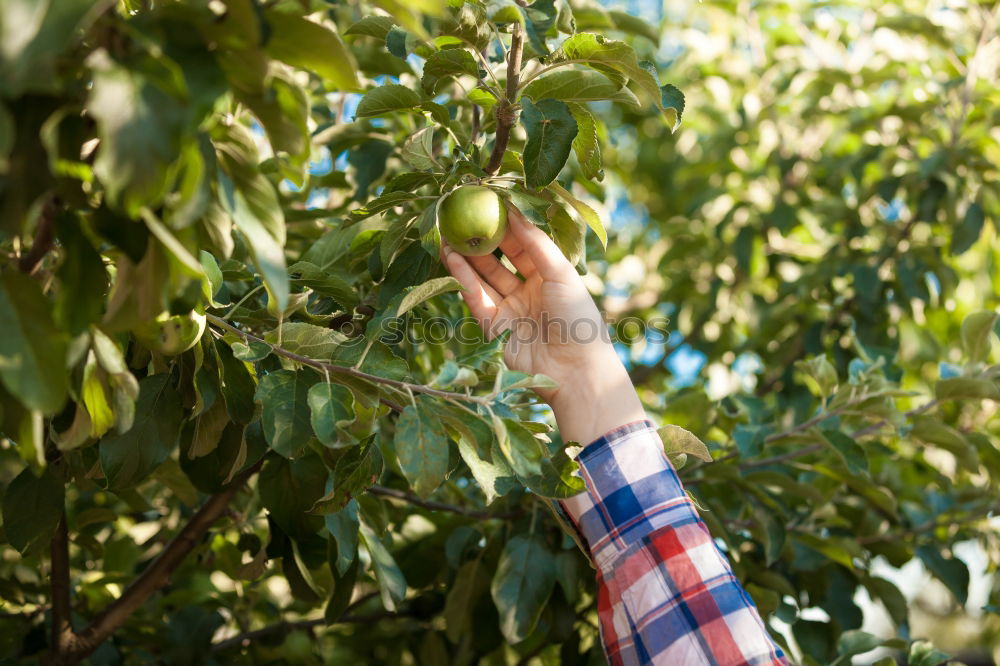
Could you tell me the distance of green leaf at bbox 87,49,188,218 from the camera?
0.58 m

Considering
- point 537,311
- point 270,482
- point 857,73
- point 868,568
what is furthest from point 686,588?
point 857,73

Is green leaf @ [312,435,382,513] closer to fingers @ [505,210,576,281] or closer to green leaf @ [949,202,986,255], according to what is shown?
fingers @ [505,210,576,281]

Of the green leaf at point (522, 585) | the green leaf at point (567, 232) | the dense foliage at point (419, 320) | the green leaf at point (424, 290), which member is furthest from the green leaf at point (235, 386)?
the green leaf at point (522, 585)

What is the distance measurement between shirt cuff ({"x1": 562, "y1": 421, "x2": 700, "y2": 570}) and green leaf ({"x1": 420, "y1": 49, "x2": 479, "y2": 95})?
0.51m

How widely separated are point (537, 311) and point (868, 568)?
121cm

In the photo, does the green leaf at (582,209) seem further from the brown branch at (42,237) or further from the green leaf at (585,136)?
the brown branch at (42,237)

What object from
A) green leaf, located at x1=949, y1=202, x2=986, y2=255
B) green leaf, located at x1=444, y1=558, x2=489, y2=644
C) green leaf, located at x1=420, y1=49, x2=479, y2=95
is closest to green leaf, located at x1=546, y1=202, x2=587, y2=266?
green leaf, located at x1=420, y1=49, x2=479, y2=95

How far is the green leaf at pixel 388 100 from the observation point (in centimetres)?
121

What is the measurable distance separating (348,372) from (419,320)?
1.30 feet

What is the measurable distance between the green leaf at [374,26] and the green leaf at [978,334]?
50.6 inches

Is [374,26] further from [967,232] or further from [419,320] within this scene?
[967,232]

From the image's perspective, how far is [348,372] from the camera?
3.33 feet

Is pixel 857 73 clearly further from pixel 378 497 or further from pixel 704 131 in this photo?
pixel 378 497

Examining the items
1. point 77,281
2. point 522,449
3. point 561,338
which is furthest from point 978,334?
point 77,281
